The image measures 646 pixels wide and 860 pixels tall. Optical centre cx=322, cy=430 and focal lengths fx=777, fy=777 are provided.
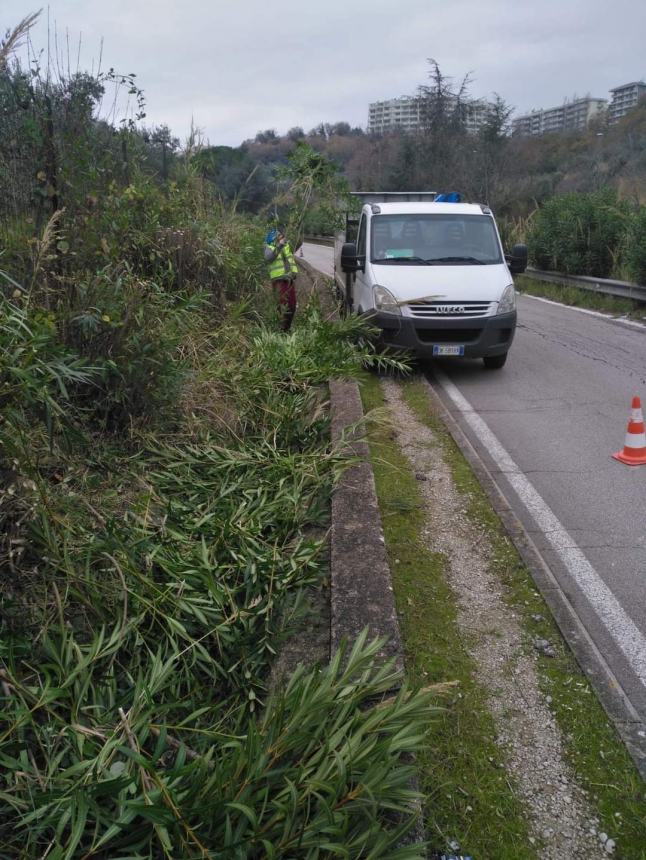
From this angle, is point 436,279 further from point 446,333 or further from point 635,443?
point 635,443

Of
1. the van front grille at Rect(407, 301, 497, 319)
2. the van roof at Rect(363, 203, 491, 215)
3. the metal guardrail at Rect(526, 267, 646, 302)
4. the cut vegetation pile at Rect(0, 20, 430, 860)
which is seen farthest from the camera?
the metal guardrail at Rect(526, 267, 646, 302)

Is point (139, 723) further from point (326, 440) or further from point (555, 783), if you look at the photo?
point (326, 440)

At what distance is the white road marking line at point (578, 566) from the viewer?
3801 mm

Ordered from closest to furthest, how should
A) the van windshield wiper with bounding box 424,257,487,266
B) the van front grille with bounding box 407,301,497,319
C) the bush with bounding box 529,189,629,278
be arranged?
the van front grille with bounding box 407,301,497,319
the van windshield wiper with bounding box 424,257,487,266
the bush with bounding box 529,189,629,278

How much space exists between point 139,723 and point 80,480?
187cm

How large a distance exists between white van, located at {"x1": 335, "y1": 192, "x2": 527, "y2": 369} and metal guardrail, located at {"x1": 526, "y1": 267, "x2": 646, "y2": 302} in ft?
17.0

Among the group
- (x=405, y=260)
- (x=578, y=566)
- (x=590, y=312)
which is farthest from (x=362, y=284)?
(x=590, y=312)

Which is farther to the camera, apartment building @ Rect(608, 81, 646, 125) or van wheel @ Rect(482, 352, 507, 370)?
apartment building @ Rect(608, 81, 646, 125)

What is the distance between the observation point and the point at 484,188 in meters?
30.8

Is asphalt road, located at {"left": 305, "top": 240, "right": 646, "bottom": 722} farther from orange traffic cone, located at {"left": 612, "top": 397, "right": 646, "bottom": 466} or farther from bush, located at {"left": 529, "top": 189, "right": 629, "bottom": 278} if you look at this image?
bush, located at {"left": 529, "top": 189, "right": 629, "bottom": 278}

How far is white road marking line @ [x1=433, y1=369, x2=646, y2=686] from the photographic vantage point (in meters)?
3.80

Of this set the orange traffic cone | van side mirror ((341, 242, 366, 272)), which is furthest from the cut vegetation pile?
van side mirror ((341, 242, 366, 272))

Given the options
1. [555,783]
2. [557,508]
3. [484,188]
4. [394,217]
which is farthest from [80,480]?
[484,188]

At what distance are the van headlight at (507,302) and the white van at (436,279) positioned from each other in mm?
13
